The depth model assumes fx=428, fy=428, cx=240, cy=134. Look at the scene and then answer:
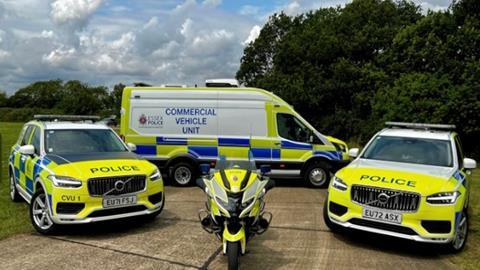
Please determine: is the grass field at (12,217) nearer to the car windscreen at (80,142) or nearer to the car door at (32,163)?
the car door at (32,163)

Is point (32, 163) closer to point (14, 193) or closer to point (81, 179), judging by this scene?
point (81, 179)

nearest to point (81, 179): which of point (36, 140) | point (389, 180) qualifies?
point (36, 140)

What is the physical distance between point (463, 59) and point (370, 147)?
21744 millimetres

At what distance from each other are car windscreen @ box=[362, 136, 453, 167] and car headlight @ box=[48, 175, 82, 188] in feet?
15.9

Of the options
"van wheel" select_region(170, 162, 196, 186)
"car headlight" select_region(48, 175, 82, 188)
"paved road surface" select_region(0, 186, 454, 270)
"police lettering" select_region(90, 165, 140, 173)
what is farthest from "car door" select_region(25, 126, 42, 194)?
"van wheel" select_region(170, 162, 196, 186)

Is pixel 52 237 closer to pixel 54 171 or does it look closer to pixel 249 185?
pixel 54 171

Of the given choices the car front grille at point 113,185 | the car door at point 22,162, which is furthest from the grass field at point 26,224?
the car front grille at point 113,185

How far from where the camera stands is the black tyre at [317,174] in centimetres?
1179

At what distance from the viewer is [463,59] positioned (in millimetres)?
25891

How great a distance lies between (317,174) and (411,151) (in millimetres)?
4538

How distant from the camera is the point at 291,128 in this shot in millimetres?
11852

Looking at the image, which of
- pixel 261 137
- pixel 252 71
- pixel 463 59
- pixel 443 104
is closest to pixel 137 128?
pixel 261 137

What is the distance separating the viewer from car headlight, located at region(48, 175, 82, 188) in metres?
6.41

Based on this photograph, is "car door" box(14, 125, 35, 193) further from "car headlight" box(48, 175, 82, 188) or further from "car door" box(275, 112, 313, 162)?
"car door" box(275, 112, 313, 162)
